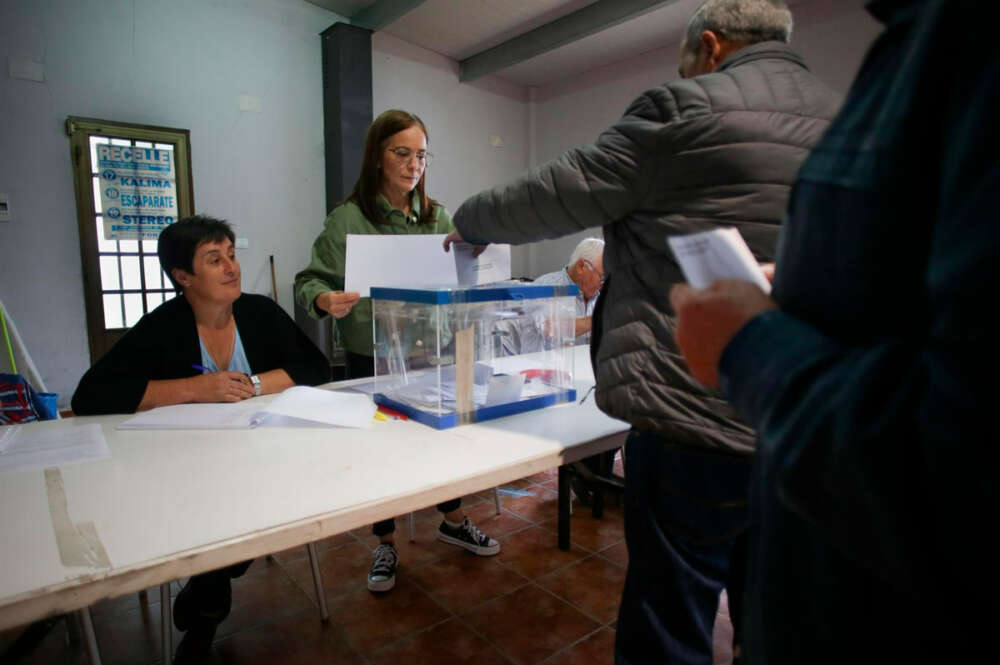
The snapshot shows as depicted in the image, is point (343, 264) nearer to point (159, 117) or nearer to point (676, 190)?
point (676, 190)

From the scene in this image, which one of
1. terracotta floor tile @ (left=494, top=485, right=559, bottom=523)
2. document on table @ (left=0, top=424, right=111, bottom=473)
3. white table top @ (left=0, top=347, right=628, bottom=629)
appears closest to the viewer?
white table top @ (left=0, top=347, right=628, bottom=629)

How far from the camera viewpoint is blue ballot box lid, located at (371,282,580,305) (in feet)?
4.16

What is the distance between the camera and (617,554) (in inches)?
91.6

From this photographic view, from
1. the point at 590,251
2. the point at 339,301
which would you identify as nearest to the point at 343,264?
the point at 339,301

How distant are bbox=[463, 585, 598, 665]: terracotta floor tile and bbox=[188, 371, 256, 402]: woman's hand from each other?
3.45ft

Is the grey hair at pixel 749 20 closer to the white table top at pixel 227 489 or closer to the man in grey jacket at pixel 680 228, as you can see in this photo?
the man in grey jacket at pixel 680 228

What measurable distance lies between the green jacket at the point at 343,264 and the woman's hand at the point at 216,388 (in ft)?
1.33

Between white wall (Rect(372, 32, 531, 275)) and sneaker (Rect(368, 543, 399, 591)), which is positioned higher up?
white wall (Rect(372, 32, 531, 275))

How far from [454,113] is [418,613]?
601 cm

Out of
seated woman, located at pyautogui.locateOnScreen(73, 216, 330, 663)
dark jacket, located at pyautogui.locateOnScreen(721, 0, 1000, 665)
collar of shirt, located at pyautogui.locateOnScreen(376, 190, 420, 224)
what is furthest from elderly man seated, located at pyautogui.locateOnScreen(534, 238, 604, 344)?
dark jacket, located at pyautogui.locateOnScreen(721, 0, 1000, 665)

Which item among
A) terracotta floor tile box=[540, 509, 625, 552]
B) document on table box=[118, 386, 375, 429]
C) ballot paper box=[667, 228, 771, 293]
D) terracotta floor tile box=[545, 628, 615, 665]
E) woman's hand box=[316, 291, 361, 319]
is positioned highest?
ballot paper box=[667, 228, 771, 293]

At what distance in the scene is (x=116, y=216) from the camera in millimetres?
4402

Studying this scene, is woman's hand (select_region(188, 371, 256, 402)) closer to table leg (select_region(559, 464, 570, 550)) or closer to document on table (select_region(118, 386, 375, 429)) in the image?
document on table (select_region(118, 386, 375, 429))

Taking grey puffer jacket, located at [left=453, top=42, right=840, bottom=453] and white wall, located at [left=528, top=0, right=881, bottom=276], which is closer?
grey puffer jacket, located at [left=453, top=42, right=840, bottom=453]
